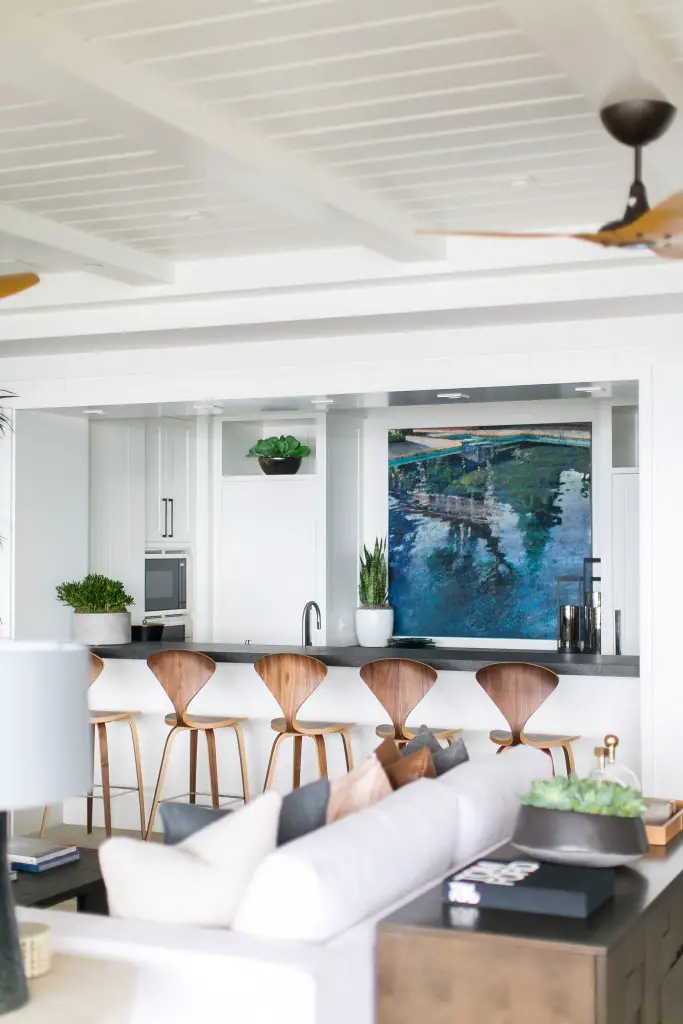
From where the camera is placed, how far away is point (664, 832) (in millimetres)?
3430

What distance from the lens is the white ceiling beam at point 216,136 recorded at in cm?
302

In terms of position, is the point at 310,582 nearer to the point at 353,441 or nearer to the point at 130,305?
the point at 353,441

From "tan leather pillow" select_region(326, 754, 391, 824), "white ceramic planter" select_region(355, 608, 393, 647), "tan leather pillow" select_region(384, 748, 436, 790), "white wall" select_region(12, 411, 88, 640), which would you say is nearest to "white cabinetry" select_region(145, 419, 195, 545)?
"white wall" select_region(12, 411, 88, 640)

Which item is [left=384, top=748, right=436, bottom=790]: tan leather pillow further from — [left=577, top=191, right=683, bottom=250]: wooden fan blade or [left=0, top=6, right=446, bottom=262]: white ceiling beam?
[left=0, top=6, right=446, bottom=262]: white ceiling beam

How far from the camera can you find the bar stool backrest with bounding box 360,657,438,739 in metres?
5.42

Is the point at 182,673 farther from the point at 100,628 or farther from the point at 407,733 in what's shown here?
the point at 407,733

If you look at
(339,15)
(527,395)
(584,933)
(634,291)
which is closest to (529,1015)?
(584,933)

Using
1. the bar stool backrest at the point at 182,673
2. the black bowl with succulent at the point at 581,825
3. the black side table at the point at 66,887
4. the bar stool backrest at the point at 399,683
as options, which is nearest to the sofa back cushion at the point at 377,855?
the black bowl with succulent at the point at 581,825

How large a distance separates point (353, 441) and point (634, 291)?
3.45 meters

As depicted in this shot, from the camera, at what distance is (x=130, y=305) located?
5.98m

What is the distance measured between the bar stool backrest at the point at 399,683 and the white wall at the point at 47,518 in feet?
7.22

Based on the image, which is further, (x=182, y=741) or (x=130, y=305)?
(x=182, y=741)

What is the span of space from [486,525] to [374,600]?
879 millimetres

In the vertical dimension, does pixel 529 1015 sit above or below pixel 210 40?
below
